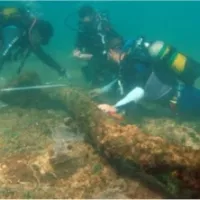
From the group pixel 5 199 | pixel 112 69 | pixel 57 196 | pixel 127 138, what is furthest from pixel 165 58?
pixel 5 199

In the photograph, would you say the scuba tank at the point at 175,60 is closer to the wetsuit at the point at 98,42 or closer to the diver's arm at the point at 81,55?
the wetsuit at the point at 98,42

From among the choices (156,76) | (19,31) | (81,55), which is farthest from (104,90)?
(19,31)

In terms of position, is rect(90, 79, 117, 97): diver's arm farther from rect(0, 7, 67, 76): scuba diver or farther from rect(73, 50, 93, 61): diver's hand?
rect(0, 7, 67, 76): scuba diver

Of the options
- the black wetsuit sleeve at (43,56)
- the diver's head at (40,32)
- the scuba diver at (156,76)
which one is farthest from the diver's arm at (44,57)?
the scuba diver at (156,76)

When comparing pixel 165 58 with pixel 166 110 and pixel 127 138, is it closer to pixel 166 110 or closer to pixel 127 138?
pixel 166 110

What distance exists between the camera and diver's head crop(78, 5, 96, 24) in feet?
31.0

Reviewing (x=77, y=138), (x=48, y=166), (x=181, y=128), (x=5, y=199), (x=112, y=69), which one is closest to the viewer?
(x=5, y=199)

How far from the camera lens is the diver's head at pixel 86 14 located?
31.0 feet

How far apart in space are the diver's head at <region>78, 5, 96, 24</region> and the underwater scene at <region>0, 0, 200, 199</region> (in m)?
0.03

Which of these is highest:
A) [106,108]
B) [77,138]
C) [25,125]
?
[106,108]

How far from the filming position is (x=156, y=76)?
8.09 m

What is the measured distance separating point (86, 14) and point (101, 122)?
5.18 m

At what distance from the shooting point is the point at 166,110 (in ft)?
32.3

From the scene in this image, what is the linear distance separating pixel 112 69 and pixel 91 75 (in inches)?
47.5
